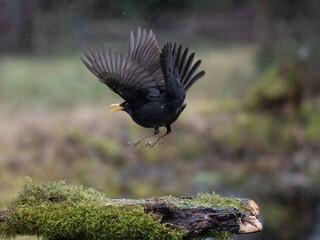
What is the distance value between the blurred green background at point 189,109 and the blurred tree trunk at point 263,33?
0.10ft

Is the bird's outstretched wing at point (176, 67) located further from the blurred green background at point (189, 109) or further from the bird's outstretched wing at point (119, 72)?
the blurred green background at point (189, 109)

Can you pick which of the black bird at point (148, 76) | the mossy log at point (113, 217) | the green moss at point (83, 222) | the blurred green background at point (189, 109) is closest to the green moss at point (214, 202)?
the mossy log at point (113, 217)

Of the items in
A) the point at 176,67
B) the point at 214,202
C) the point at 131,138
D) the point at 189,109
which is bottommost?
the point at 214,202

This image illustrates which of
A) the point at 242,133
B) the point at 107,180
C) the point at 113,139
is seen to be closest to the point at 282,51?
the point at 242,133

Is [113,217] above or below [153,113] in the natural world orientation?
below

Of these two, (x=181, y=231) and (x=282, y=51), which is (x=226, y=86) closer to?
(x=282, y=51)

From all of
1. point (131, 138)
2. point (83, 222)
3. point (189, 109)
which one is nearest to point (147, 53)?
point (83, 222)

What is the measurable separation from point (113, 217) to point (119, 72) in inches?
36.8

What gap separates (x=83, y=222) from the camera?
142 inches

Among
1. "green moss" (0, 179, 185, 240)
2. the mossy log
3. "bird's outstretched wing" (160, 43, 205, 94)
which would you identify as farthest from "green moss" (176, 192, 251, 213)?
"bird's outstretched wing" (160, 43, 205, 94)

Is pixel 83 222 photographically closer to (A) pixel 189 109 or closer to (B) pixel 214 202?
(B) pixel 214 202

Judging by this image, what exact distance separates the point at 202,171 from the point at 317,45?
15.5 feet

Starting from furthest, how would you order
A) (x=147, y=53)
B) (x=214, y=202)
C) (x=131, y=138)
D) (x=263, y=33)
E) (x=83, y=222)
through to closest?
(x=263, y=33) < (x=131, y=138) < (x=147, y=53) < (x=214, y=202) < (x=83, y=222)

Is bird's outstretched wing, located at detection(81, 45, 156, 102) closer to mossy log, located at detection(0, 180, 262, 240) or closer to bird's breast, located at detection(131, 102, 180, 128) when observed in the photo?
bird's breast, located at detection(131, 102, 180, 128)
